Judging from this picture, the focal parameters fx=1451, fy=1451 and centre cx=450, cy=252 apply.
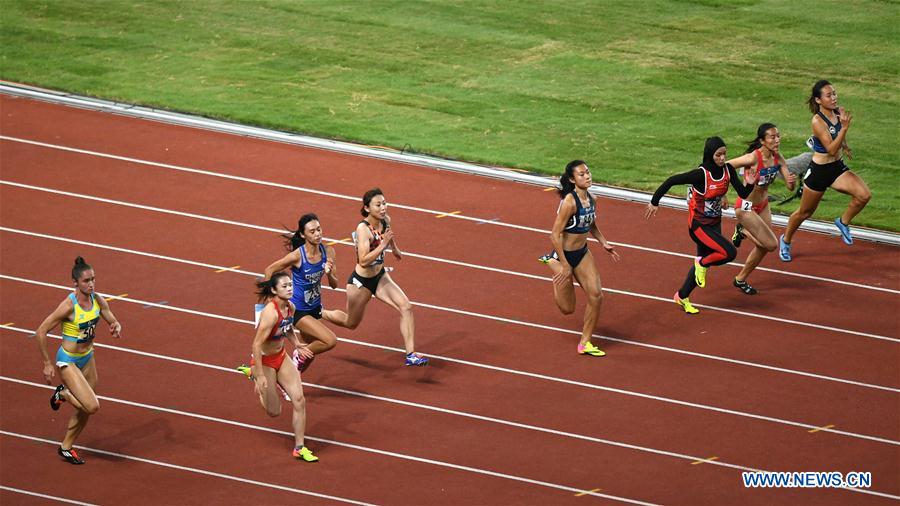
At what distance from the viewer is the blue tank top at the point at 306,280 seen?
44.1 ft

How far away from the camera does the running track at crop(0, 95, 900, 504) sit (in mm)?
12586

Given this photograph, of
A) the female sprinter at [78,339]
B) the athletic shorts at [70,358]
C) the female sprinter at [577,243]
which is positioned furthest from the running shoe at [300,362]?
the female sprinter at [577,243]

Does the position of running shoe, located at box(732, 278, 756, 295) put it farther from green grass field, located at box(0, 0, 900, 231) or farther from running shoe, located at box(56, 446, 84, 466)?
running shoe, located at box(56, 446, 84, 466)

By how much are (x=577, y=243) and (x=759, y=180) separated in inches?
103

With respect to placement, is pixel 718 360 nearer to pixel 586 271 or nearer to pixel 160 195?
pixel 586 271

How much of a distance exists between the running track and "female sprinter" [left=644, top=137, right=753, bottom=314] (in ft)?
2.41

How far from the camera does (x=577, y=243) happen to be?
14.6m

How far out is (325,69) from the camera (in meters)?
23.9

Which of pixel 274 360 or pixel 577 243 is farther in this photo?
pixel 577 243

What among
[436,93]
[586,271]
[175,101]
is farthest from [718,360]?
[175,101]

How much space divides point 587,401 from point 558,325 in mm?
1792

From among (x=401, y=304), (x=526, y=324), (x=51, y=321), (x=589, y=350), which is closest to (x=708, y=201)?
(x=589, y=350)

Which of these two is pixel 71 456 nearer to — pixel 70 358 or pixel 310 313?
pixel 70 358

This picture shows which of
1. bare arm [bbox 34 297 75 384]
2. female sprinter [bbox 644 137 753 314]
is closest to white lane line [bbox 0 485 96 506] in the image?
bare arm [bbox 34 297 75 384]
